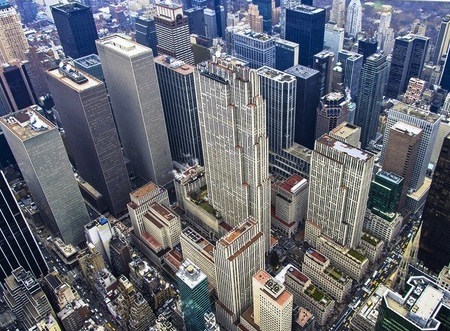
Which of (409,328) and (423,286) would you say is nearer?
(409,328)

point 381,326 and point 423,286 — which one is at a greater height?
point 423,286

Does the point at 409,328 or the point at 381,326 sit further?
the point at 381,326

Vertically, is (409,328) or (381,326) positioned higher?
(409,328)

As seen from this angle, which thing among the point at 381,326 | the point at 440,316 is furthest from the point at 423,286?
the point at 381,326

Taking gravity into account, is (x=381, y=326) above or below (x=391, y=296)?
below

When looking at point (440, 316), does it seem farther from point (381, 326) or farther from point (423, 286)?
point (381, 326)
